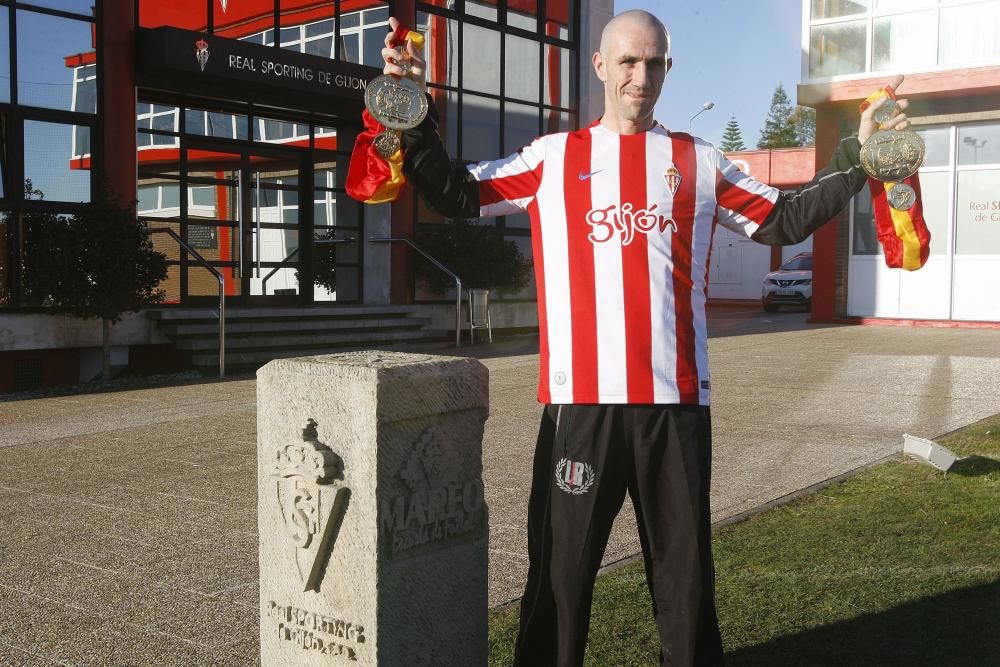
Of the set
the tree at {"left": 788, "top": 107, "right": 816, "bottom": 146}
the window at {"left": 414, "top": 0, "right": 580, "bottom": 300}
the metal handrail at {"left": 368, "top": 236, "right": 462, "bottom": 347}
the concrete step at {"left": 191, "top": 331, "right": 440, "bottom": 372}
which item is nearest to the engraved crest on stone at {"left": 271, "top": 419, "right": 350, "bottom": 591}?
the concrete step at {"left": 191, "top": 331, "right": 440, "bottom": 372}

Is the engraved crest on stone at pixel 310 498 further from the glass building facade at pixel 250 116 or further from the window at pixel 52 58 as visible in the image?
the window at pixel 52 58

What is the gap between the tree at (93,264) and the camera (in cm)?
1130

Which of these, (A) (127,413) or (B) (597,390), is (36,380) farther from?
(B) (597,390)

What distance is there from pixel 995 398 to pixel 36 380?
31.5 feet

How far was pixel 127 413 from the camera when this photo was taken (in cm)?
955

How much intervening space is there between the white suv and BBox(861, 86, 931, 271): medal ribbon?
24922mm

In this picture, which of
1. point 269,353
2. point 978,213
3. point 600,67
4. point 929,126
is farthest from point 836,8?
point 600,67

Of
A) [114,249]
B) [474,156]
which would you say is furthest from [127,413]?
[474,156]

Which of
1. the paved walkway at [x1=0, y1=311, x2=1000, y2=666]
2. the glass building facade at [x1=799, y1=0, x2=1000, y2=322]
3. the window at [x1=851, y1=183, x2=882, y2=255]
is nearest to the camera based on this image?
the paved walkway at [x1=0, y1=311, x2=1000, y2=666]

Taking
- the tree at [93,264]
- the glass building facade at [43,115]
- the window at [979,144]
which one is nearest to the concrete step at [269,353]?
the tree at [93,264]

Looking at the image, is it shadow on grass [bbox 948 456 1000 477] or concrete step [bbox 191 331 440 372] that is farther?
concrete step [bbox 191 331 440 372]

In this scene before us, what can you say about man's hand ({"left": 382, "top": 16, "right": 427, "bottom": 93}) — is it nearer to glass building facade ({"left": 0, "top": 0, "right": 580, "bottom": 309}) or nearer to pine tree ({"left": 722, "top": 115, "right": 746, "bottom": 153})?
glass building facade ({"left": 0, "top": 0, "right": 580, "bottom": 309})

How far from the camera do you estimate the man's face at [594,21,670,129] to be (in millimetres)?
2818

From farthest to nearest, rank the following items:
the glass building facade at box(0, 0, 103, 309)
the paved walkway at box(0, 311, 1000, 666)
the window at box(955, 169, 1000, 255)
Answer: the window at box(955, 169, 1000, 255), the glass building facade at box(0, 0, 103, 309), the paved walkway at box(0, 311, 1000, 666)
